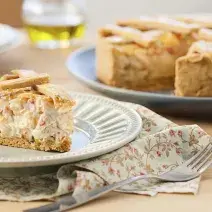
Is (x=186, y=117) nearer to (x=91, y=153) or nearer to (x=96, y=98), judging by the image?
(x=96, y=98)

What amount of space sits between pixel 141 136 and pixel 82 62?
2.21 ft

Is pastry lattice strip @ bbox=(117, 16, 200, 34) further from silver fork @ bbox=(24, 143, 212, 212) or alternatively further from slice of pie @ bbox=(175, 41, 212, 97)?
silver fork @ bbox=(24, 143, 212, 212)

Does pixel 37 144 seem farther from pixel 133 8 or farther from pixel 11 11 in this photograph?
pixel 133 8

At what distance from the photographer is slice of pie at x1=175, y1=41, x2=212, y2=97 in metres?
1.71

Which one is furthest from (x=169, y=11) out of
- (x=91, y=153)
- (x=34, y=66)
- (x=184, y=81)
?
(x=91, y=153)

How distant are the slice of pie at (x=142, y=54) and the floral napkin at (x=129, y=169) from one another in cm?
54

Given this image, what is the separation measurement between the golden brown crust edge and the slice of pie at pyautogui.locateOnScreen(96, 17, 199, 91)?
24.0 inches

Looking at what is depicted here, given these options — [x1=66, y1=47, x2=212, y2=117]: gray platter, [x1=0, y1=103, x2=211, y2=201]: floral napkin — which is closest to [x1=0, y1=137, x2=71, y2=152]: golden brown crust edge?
[x1=0, y1=103, x2=211, y2=201]: floral napkin

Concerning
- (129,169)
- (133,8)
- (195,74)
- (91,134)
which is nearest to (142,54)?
(195,74)

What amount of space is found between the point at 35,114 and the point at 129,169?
0.74ft

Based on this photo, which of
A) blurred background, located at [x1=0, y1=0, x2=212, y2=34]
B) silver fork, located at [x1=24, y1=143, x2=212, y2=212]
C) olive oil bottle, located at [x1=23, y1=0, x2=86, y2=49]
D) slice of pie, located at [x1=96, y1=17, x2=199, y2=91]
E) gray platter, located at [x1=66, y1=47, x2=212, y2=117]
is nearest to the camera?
silver fork, located at [x1=24, y1=143, x2=212, y2=212]

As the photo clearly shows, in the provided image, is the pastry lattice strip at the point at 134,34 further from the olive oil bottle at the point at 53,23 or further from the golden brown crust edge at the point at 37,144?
the golden brown crust edge at the point at 37,144

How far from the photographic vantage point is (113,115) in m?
1.47

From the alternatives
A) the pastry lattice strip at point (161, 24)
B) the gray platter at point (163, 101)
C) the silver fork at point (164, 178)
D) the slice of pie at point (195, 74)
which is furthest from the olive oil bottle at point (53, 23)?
the silver fork at point (164, 178)
